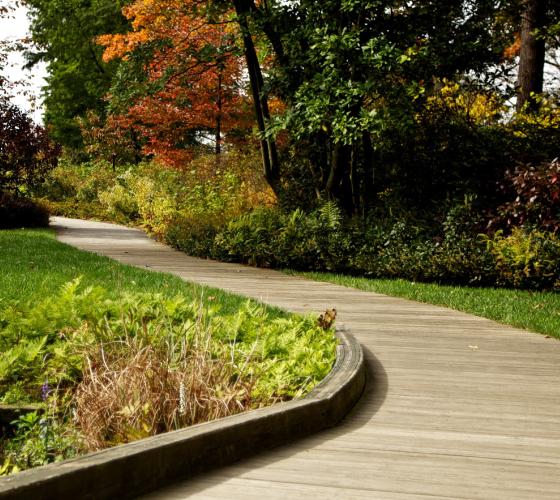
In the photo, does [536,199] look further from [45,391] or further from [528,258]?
[45,391]

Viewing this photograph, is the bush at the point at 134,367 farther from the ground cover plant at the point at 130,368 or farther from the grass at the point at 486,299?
the grass at the point at 486,299

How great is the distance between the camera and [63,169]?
33.2 metres

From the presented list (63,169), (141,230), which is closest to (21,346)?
(141,230)

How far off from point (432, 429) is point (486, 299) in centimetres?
533

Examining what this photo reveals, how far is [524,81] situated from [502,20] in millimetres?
1450

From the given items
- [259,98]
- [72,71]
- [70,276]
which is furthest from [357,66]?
[72,71]

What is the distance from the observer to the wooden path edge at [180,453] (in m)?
2.49

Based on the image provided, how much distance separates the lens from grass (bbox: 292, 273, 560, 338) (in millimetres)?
7477

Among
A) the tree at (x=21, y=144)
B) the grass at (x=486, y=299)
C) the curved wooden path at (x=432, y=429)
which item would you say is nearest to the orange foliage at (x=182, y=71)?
the tree at (x=21, y=144)

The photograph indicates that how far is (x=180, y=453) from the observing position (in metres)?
3.02

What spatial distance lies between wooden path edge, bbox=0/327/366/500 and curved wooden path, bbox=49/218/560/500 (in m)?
0.07

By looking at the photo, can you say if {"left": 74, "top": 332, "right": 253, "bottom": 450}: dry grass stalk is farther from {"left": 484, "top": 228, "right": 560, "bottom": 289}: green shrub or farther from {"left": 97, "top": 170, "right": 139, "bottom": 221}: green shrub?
{"left": 97, "top": 170, "right": 139, "bottom": 221}: green shrub

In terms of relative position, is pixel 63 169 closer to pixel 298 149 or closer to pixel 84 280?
pixel 298 149

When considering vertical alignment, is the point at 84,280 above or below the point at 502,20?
below
